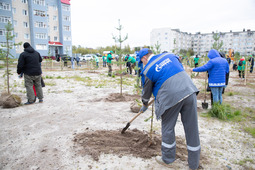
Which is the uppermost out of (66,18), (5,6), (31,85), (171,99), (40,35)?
(66,18)

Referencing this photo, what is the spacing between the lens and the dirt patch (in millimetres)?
3365

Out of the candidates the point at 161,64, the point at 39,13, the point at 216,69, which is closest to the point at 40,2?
the point at 39,13

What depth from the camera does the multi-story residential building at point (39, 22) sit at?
123ft

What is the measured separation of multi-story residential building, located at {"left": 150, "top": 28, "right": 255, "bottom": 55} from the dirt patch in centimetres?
8067

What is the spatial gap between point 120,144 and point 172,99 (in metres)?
1.67

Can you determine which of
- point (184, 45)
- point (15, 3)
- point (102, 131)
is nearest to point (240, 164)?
point (102, 131)

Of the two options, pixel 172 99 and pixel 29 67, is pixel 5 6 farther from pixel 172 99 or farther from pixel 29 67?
pixel 172 99

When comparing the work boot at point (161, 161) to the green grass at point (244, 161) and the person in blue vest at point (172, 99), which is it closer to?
the person in blue vest at point (172, 99)

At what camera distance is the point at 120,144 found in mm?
3686

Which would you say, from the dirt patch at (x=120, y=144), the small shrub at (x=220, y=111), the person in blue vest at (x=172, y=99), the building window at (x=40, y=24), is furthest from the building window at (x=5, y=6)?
the person in blue vest at (x=172, y=99)

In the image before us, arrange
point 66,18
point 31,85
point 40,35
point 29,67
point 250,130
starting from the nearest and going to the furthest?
point 250,130 → point 29,67 → point 31,85 → point 40,35 → point 66,18

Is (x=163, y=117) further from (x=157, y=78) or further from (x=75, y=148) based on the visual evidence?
(x=75, y=148)

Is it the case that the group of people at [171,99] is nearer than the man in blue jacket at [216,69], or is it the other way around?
the group of people at [171,99]

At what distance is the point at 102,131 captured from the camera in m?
4.31
